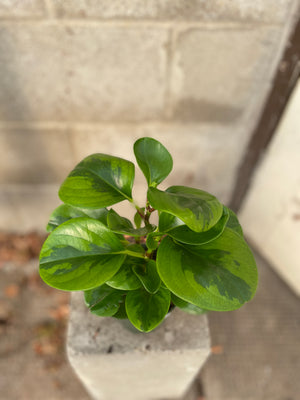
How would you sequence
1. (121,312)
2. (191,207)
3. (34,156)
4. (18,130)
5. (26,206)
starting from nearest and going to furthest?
(191,207) < (121,312) < (18,130) < (34,156) < (26,206)

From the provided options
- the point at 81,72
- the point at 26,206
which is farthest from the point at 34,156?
the point at 81,72

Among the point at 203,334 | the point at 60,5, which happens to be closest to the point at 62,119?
the point at 60,5

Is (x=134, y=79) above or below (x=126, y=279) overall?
above

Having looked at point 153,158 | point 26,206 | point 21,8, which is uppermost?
point 21,8

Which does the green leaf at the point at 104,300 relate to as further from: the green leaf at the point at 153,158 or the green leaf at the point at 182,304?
the green leaf at the point at 153,158

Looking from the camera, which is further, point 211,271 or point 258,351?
point 258,351

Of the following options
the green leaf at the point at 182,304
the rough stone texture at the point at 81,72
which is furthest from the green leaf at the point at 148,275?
the rough stone texture at the point at 81,72

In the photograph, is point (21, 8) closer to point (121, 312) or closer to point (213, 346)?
point (121, 312)
